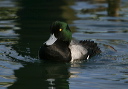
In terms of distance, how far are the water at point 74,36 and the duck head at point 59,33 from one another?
0.59 meters

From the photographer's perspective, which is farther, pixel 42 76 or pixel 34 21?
pixel 34 21

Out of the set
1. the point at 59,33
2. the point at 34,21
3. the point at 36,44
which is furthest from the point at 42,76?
the point at 34,21

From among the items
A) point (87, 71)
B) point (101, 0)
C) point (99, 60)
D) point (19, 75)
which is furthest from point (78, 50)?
point (101, 0)

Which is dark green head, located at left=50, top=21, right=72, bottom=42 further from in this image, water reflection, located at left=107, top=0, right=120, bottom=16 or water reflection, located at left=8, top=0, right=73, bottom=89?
water reflection, located at left=107, top=0, right=120, bottom=16

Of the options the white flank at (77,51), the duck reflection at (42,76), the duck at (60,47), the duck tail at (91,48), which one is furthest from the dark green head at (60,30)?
the duck tail at (91,48)

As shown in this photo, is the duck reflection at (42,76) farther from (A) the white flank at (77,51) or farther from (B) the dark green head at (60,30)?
(B) the dark green head at (60,30)

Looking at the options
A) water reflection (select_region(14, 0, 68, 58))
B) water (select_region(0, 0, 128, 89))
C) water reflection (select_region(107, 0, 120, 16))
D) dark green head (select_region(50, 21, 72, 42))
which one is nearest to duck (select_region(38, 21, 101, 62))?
dark green head (select_region(50, 21, 72, 42))

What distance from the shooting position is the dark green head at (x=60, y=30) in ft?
32.1

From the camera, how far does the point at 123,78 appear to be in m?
Result: 8.56

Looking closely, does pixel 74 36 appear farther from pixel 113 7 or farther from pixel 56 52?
pixel 113 7

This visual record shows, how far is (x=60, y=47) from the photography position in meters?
9.99

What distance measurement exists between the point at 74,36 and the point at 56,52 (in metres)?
3.30

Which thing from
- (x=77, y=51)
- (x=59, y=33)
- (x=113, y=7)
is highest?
(x=113, y=7)

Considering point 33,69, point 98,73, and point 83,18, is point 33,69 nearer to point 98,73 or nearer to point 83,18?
point 98,73
